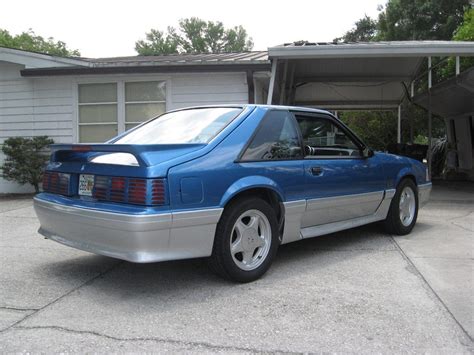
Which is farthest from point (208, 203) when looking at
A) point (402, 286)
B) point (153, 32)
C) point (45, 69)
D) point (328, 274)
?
→ point (153, 32)

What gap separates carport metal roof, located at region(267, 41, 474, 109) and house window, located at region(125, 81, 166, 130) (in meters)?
2.53

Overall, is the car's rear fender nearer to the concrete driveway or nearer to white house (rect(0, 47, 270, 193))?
the concrete driveway

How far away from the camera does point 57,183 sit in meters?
4.36

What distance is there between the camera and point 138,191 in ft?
11.8

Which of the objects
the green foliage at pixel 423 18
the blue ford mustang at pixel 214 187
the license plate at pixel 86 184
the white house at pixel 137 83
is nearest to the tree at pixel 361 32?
the green foliage at pixel 423 18

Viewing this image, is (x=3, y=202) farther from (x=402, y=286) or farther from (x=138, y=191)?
(x=402, y=286)

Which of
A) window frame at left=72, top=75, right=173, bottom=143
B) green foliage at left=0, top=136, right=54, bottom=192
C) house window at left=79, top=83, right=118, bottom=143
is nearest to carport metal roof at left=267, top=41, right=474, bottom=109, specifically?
window frame at left=72, top=75, right=173, bottom=143

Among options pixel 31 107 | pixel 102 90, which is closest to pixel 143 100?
pixel 102 90

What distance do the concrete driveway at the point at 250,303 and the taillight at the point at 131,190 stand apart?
0.82m

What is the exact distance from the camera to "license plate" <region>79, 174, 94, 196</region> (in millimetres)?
3990

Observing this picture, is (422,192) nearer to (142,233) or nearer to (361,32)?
(142,233)

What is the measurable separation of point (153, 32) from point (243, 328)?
66.9 meters

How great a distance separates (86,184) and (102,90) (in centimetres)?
718

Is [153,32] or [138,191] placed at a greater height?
[153,32]
